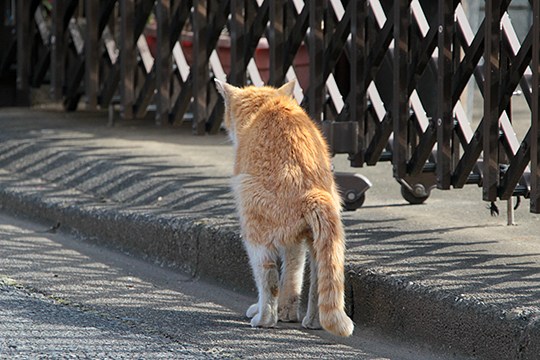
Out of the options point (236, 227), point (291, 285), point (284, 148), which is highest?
point (284, 148)

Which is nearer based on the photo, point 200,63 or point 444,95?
point 444,95

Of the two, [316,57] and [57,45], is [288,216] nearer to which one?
[316,57]

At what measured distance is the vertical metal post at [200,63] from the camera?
7406 mm

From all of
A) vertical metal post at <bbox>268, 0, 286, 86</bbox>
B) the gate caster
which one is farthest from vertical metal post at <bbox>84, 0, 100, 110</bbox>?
the gate caster

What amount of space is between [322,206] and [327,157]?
0.47 metres

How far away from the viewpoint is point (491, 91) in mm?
5375

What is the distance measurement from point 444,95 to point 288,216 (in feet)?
4.00

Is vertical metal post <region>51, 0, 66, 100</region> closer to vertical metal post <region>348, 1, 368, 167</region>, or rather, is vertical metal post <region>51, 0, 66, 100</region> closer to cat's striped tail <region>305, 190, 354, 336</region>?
vertical metal post <region>348, 1, 368, 167</region>

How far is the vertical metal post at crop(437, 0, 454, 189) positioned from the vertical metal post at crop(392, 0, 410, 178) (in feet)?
0.94

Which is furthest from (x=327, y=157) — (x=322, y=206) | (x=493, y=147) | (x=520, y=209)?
(x=520, y=209)

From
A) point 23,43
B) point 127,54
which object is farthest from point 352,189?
point 23,43

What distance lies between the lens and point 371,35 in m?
6.29

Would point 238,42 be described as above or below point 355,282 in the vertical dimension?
above

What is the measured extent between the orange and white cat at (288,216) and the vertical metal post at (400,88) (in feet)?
2.63
